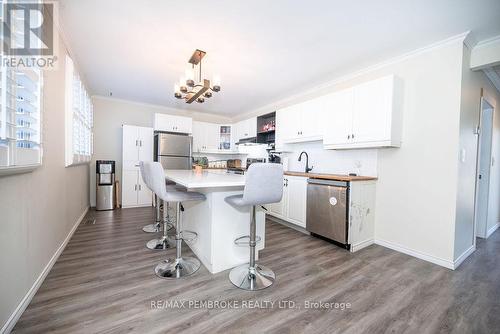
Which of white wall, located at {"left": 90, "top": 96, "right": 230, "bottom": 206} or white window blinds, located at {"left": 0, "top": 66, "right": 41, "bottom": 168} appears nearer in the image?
white window blinds, located at {"left": 0, "top": 66, "right": 41, "bottom": 168}

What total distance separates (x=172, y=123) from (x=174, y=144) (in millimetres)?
588

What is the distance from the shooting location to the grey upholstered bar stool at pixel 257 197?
1.62m

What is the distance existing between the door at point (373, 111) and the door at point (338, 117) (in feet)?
0.28

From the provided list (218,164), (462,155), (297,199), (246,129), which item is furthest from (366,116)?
(218,164)

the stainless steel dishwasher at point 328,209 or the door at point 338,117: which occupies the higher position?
the door at point 338,117

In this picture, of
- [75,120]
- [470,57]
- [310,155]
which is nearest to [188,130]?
[75,120]

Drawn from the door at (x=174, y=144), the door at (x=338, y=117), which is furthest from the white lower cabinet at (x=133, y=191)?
the door at (x=338, y=117)

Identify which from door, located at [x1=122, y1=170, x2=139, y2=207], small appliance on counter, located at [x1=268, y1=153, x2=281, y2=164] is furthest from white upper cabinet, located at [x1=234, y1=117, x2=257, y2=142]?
door, located at [x1=122, y1=170, x2=139, y2=207]

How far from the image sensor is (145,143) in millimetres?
4828

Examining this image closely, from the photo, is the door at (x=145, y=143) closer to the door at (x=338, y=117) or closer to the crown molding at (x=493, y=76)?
the door at (x=338, y=117)

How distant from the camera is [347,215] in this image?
2561mm

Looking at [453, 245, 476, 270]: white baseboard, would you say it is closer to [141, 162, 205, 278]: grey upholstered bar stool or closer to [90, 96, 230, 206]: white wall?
[141, 162, 205, 278]: grey upholstered bar stool

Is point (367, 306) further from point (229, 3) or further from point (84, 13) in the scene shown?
point (84, 13)

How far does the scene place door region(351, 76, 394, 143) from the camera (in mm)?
2496
